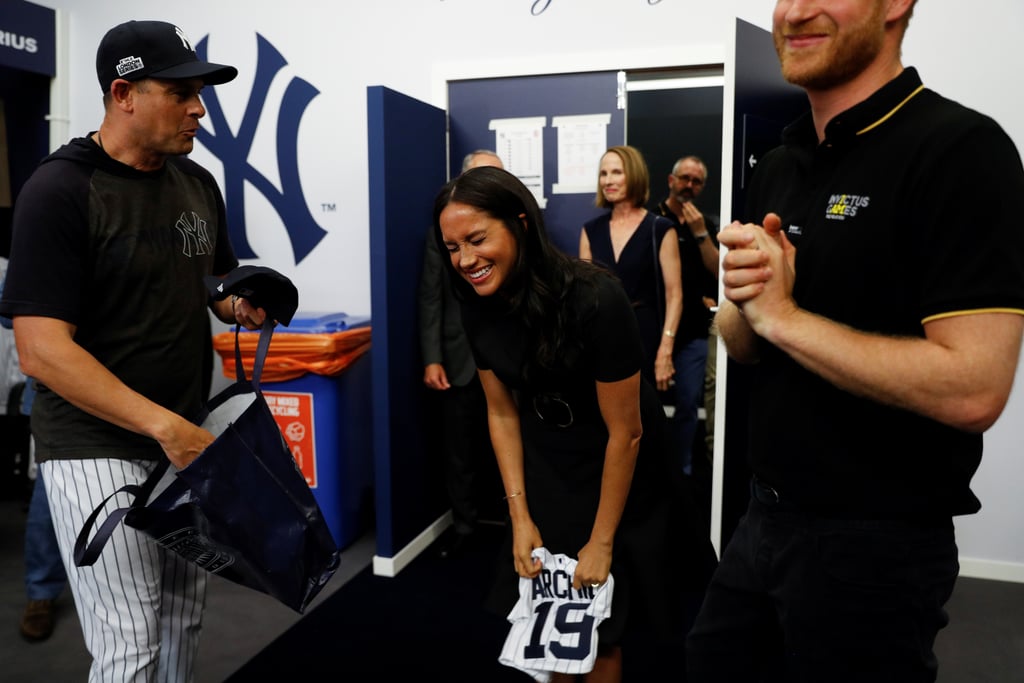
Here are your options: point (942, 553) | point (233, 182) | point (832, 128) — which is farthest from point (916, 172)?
point (233, 182)

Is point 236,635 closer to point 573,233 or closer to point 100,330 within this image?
point 100,330

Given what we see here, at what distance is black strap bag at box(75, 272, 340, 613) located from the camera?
140 cm

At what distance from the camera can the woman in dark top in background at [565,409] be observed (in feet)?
5.50

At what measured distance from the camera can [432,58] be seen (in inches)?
149

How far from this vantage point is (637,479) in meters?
1.80

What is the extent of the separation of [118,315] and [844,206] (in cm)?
139

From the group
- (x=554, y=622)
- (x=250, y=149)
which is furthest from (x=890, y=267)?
(x=250, y=149)

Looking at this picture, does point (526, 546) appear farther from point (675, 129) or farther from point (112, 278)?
point (675, 129)

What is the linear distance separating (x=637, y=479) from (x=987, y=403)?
3.04ft

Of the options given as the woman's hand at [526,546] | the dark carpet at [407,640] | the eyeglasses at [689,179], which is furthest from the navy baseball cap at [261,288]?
the eyeglasses at [689,179]

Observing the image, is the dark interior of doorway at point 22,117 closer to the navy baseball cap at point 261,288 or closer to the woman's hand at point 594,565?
the navy baseball cap at point 261,288

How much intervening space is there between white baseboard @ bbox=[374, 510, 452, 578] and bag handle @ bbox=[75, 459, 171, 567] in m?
1.88

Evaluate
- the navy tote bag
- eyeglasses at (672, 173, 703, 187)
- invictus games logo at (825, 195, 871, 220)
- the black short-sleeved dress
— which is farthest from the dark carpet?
eyeglasses at (672, 173, 703, 187)

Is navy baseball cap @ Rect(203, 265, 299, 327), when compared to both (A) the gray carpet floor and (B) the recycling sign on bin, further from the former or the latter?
(B) the recycling sign on bin
